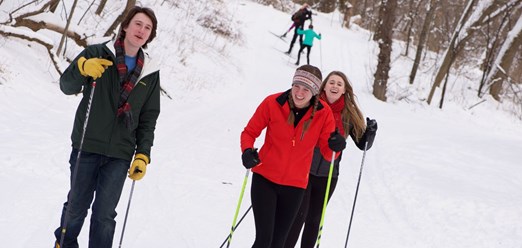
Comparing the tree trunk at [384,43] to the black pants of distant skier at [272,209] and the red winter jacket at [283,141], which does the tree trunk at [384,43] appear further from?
the black pants of distant skier at [272,209]

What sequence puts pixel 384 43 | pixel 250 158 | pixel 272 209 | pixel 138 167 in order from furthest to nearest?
pixel 384 43, pixel 272 209, pixel 250 158, pixel 138 167

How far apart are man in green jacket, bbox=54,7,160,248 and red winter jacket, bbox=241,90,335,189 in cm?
84

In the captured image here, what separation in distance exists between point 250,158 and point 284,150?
0.97 feet

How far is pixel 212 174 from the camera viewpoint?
703 centimetres

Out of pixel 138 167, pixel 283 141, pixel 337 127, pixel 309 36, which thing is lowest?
pixel 138 167

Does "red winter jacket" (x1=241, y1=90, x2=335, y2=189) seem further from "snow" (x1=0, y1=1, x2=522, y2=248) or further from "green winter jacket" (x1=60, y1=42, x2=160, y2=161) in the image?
"snow" (x1=0, y1=1, x2=522, y2=248)

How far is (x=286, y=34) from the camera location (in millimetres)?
23422

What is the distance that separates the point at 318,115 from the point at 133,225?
2179mm

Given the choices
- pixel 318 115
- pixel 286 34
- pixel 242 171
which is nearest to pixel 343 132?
pixel 318 115

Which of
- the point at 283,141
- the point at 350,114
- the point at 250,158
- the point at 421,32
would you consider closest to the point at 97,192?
the point at 250,158

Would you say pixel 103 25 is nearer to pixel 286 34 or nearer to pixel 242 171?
pixel 242 171

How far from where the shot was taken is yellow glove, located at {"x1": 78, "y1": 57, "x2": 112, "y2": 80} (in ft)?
9.57

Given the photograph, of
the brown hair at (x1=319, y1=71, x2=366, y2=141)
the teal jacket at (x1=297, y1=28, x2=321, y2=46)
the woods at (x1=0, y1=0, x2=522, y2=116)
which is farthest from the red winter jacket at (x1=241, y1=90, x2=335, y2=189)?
the teal jacket at (x1=297, y1=28, x2=321, y2=46)

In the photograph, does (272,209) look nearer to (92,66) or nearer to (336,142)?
(336,142)
